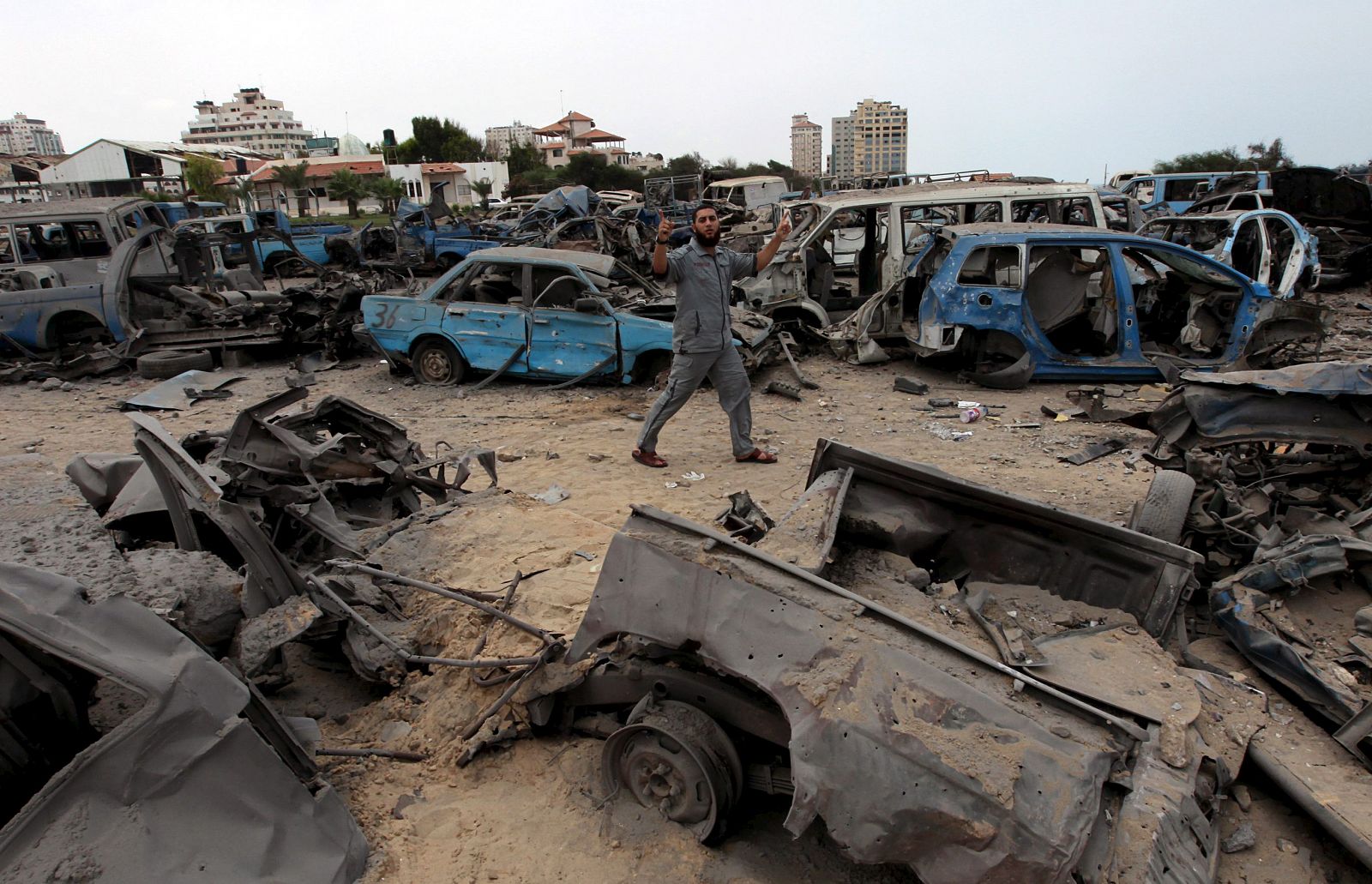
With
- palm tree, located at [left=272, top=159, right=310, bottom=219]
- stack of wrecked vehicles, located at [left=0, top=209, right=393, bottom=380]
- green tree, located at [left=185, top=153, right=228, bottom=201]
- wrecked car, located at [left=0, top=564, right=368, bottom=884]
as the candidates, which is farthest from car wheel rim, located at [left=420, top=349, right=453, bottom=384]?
palm tree, located at [left=272, top=159, right=310, bottom=219]

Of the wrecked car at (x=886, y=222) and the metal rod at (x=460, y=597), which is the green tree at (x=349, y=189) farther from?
the metal rod at (x=460, y=597)

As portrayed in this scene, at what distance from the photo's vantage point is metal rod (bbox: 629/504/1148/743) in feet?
6.54

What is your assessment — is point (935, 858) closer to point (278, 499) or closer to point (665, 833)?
point (665, 833)

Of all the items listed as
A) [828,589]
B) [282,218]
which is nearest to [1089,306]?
[828,589]

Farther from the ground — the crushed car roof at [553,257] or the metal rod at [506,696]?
the crushed car roof at [553,257]

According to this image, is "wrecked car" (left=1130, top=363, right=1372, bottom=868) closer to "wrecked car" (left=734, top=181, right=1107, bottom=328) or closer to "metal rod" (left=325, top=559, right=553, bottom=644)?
"metal rod" (left=325, top=559, right=553, bottom=644)

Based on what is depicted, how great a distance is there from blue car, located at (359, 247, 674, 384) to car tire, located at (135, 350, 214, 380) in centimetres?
267

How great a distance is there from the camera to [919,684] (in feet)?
6.73

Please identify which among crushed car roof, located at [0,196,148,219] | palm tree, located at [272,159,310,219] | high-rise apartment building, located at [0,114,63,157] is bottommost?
crushed car roof, located at [0,196,148,219]

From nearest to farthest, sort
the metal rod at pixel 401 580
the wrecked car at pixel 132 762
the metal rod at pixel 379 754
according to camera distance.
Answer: the wrecked car at pixel 132 762
the metal rod at pixel 379 754
the metal rod at pixel 401 580

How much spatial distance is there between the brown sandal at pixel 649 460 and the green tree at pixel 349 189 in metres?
45.8

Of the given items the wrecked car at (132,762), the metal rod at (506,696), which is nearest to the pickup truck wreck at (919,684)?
the metal rod at (506,696)

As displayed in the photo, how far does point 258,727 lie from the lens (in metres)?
2.36

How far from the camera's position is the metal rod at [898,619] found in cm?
199
